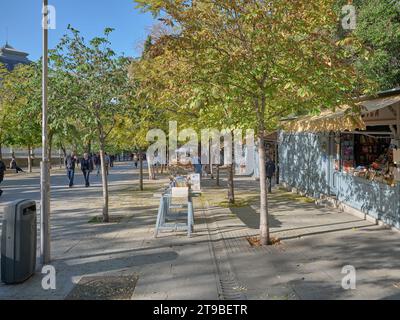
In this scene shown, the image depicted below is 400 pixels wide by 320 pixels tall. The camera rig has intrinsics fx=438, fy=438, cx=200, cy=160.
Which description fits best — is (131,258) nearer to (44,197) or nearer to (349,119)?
(44,197)

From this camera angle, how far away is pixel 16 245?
5.99 meters

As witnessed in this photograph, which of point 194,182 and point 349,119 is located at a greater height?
point 349,119

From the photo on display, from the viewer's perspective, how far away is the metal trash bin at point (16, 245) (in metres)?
5.94

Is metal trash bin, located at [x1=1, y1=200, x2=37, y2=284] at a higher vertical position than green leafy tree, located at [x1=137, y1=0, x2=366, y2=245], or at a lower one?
lower

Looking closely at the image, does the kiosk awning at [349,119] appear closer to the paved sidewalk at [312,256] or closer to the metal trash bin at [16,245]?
the paved sidewalk at [312,256]

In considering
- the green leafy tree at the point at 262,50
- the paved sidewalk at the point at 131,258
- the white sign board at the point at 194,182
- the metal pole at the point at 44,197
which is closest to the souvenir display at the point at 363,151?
the white sign board at the point at 194,182

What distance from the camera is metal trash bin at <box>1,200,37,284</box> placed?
19.5 ft

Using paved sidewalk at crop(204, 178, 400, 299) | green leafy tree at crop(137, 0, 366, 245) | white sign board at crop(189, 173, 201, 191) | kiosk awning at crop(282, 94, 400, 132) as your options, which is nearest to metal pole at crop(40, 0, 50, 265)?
green leafy tree at crop(137, 0, 366, 245)

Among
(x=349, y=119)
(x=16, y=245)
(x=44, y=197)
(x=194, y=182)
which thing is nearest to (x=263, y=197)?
(x=349, y=119)

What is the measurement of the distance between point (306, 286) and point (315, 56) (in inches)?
150

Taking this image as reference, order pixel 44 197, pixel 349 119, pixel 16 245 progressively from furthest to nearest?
pixel 349 119 → pixel 44 197 → pixel 16 245

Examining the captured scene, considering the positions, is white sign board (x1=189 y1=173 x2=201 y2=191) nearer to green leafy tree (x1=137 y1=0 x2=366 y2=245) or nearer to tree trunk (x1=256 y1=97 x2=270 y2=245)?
tree trunk (x1=256 y1=97 x2=270 y2=245)

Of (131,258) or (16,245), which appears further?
(131,258)
